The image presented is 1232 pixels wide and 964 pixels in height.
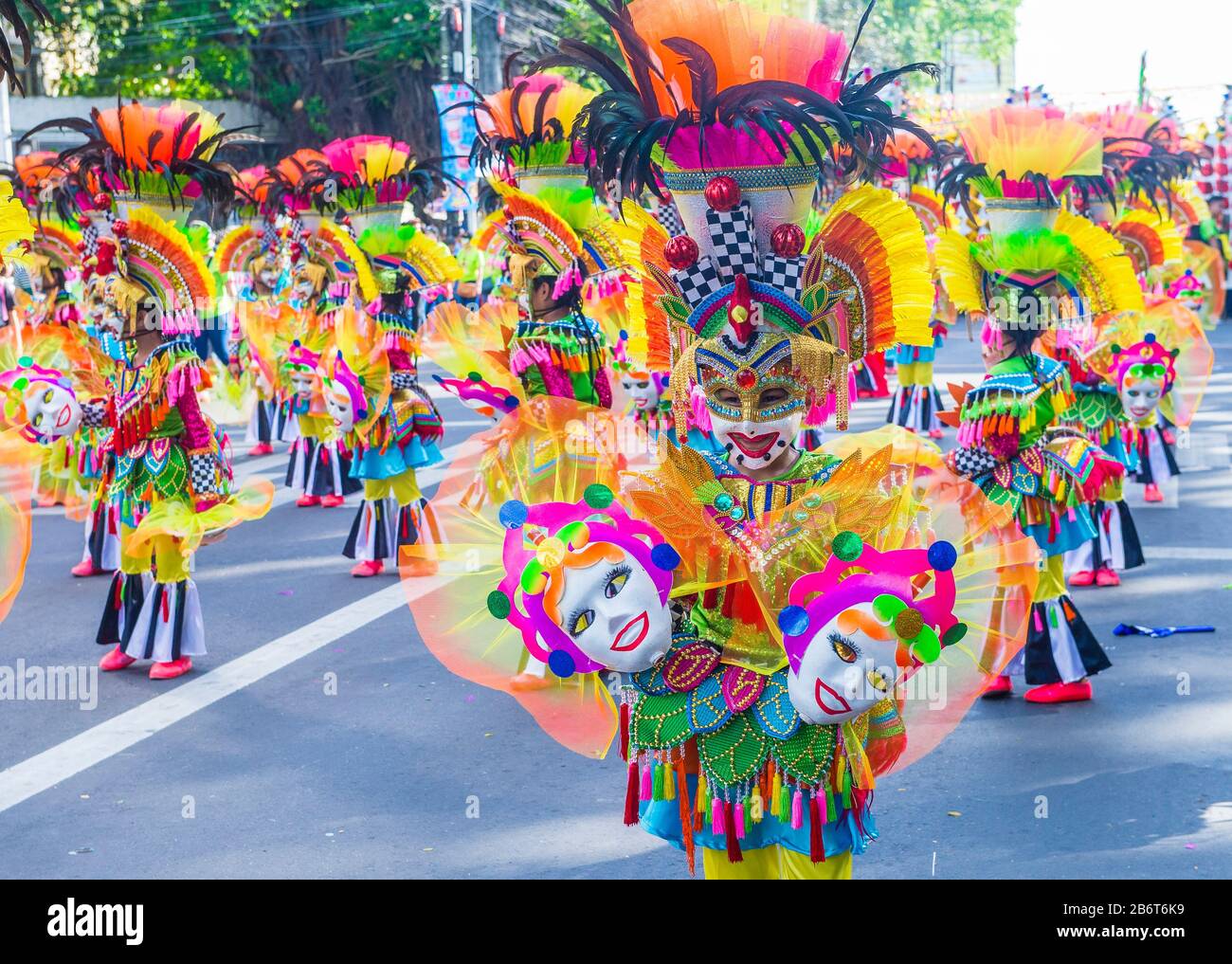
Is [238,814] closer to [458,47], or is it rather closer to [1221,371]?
[1221,371]

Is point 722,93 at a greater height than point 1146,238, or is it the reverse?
point 722,93

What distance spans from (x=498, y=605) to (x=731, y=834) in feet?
2.53

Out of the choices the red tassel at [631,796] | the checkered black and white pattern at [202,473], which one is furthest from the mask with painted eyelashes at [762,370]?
the checkered black and white pattern at [202,473]

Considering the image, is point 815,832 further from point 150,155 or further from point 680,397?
point 150,155

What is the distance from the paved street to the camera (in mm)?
5188

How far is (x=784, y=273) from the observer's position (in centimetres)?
355

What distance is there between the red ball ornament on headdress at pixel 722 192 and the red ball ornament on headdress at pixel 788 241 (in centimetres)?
12

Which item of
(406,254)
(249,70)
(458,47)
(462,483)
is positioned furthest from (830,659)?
(249,70)

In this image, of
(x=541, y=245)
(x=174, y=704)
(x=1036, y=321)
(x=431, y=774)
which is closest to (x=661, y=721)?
(x=431, y=774)

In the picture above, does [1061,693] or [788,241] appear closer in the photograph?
[788,241]

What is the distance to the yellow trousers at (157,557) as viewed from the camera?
7.21 meters

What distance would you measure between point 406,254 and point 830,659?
7690 mm

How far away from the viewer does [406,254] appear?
1038 centimetres
